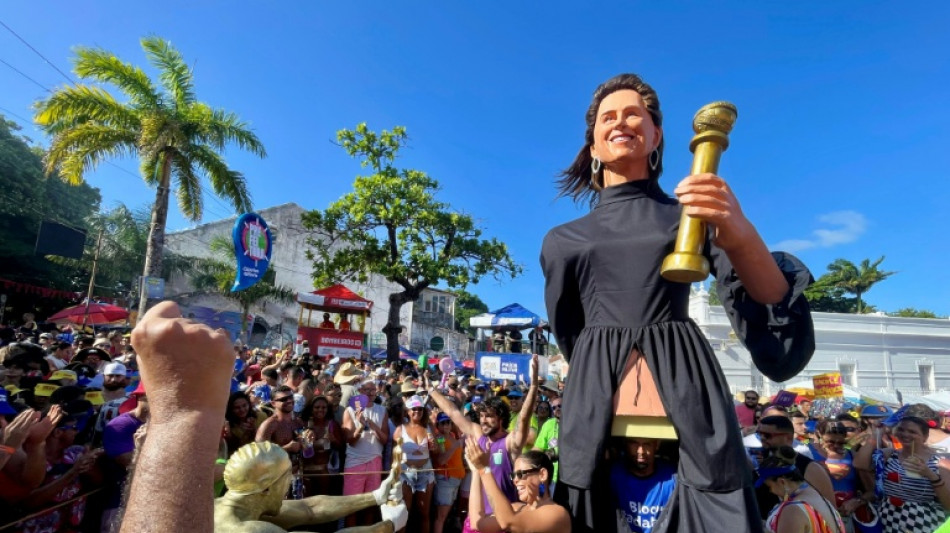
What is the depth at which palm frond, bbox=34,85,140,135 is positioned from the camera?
11547 mm

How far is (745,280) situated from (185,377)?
59.0 inches

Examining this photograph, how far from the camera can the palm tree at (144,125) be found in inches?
459

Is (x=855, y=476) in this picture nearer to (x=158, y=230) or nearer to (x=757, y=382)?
(x=158, y=230)

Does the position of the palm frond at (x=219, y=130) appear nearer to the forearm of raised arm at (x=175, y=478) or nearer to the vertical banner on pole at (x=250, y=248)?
the vertical banner on pole at (x=250, y=248)

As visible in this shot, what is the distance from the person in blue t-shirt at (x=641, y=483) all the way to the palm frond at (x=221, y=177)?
13.1 metres

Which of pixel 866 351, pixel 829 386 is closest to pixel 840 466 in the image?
pixel 829 386

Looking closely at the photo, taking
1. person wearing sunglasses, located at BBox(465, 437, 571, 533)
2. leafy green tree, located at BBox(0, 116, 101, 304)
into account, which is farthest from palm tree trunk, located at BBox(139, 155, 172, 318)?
leafy green tree, located at BBox(0, 116, 101, 304)

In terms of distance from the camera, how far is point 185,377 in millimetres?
951

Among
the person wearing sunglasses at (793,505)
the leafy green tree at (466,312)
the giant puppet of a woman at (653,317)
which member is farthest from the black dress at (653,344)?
the leafy green tree at (466,312)

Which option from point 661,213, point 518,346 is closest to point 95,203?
point 518,346

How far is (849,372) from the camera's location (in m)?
24.0

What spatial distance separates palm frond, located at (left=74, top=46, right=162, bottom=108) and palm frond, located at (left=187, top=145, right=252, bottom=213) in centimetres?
129

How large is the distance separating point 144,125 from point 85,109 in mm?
1313

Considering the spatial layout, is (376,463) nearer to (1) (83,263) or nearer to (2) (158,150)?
(2) (158,150)
